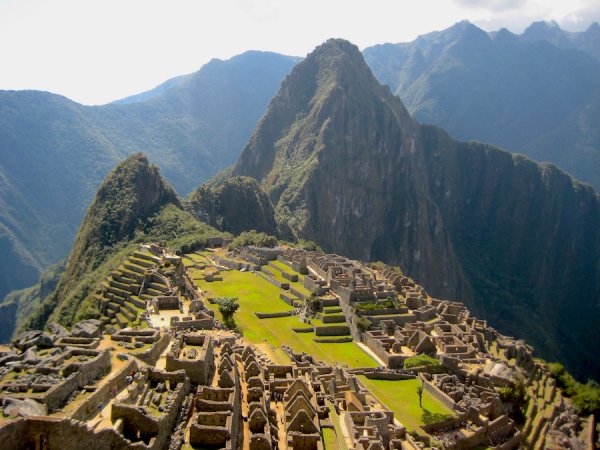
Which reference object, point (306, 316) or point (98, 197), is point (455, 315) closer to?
point (306, 316)

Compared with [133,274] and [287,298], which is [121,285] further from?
[287,298]

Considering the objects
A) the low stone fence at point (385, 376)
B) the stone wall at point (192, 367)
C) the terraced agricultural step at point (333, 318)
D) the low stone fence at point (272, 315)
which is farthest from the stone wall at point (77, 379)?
the low stone fence at point (272, 315)

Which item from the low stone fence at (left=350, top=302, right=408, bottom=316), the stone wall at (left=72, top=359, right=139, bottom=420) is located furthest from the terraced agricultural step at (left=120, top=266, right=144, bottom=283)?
the stone wall at (left=72, top=359, right=139, bottom=420)

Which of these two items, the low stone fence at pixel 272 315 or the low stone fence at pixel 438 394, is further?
the low stone fence at pixel 272 315

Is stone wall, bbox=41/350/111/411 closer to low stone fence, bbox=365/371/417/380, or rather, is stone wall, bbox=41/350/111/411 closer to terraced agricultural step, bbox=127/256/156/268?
low stone fence, bbox=365/371/417/380

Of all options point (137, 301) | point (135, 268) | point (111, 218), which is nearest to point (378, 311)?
point (137, 301)

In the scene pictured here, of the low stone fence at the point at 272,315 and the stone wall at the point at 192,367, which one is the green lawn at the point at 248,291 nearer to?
the low stone fence at the point at 272,315

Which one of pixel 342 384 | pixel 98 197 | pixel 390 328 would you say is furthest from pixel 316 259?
pixel 98 197
